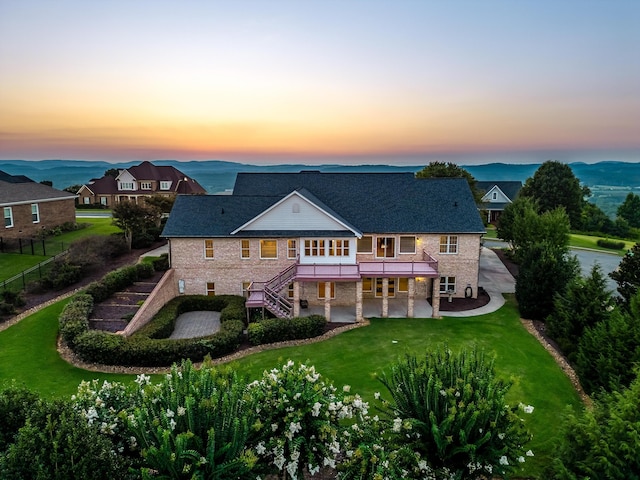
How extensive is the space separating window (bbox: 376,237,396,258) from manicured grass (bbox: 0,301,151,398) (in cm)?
1754

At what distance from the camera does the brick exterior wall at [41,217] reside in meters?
36.7

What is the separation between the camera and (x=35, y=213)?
39.4 metres

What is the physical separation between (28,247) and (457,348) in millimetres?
36210

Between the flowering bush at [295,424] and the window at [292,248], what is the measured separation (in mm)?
17711

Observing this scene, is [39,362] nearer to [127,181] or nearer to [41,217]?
[41,217]

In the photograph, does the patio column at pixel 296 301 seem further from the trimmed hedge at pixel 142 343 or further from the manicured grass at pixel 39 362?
the manicured grass at pixel 39 362

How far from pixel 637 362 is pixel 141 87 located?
38.9 m

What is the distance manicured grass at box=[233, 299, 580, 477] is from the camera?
15166 mm

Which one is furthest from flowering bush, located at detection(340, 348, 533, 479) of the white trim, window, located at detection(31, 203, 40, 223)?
window, located at detection(31, 203, 40, 223)

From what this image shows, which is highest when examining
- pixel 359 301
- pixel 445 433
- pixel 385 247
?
pixel 385 247

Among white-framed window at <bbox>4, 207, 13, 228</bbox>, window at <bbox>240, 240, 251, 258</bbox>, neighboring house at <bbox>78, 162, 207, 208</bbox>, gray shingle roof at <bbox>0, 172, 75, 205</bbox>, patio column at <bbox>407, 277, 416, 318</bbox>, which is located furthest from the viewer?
neighboring house at <bbox>78, 162, 207, 208</bbox>

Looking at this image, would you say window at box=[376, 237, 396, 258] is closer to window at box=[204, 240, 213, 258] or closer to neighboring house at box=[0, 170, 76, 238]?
window at box=[204, 240, 213, 258]

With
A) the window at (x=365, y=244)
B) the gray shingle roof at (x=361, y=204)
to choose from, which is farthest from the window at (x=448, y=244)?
the window at (x=365, y=244)

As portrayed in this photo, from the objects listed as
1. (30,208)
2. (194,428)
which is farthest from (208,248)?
(30,208)
